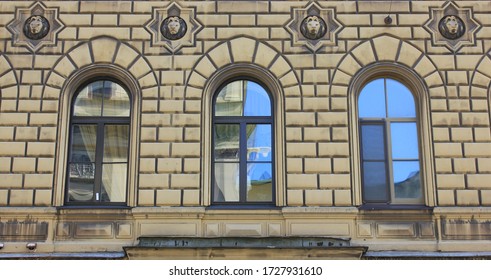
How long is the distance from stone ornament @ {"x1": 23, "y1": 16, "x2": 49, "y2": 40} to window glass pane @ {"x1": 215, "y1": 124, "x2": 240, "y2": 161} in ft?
13.3

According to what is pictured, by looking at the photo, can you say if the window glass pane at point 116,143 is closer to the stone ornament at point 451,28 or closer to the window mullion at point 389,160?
the window mullion at point 389,160

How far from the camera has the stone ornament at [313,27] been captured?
12180 millimetres

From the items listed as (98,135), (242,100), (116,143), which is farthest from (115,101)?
(242,100)

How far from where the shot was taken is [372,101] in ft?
40.2

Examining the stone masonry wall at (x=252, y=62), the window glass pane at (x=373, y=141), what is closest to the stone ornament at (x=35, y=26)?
the stone masonry wall at (x=252, y=62)

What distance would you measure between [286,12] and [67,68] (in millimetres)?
4585

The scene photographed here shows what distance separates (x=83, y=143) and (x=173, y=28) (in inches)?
116

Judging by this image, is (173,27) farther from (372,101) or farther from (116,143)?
(372,101)

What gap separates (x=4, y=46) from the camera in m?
12.3

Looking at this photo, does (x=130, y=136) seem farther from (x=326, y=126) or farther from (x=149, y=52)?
(x=326, y=126)

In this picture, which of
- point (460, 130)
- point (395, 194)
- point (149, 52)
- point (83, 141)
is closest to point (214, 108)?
point (149, 52)

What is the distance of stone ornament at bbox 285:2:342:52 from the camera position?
40.0 ft

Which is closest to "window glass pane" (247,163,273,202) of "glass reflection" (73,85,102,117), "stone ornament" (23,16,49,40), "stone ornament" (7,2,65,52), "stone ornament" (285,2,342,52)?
"stone ornament" (285,2,342,52)

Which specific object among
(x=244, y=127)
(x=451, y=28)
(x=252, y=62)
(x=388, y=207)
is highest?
(x=451, y=28)
